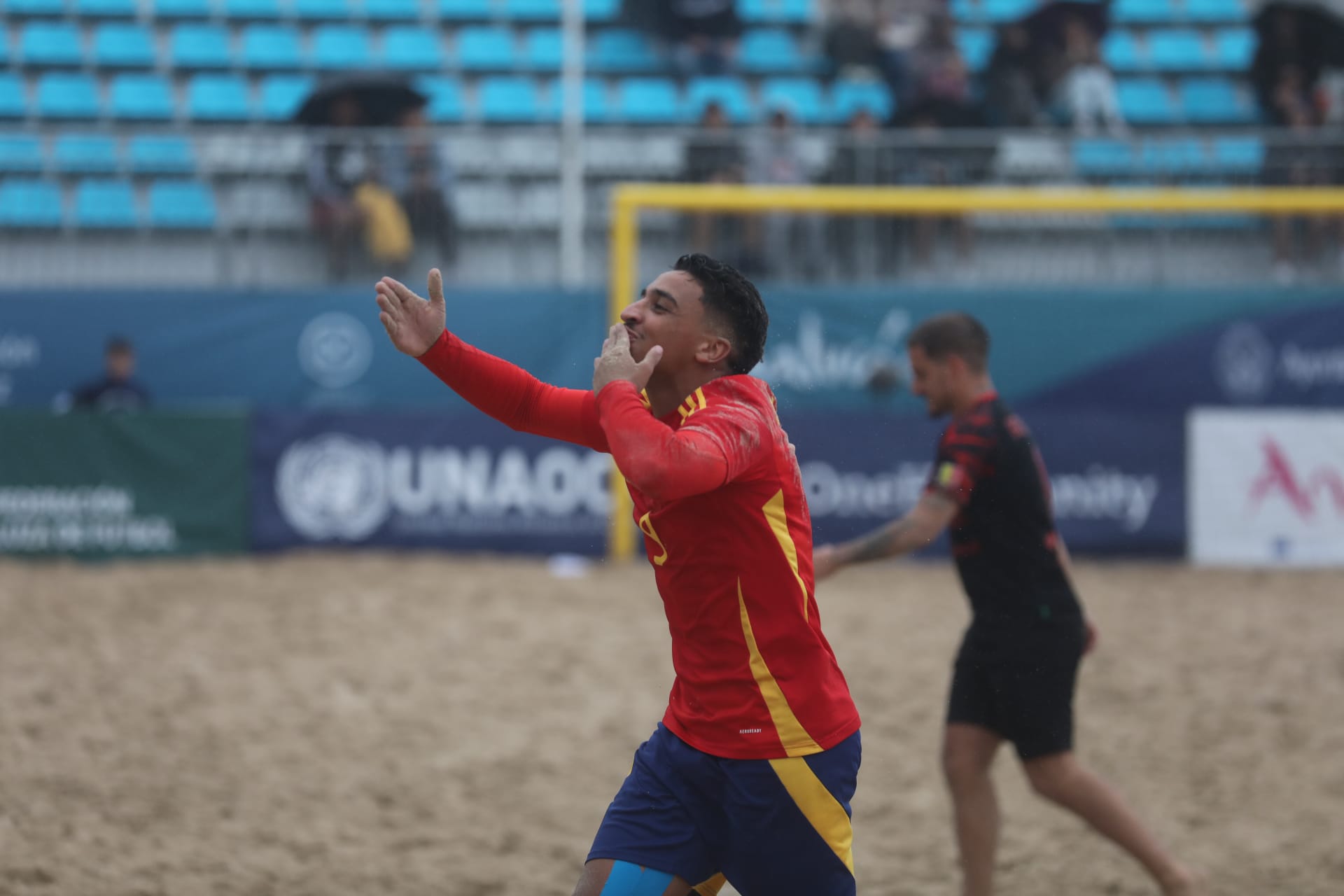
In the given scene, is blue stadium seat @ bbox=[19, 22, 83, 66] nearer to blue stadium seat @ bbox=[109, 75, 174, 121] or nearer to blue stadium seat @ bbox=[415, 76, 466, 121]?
blue stadium seat @ bbox=[109, 75, 174, 121]

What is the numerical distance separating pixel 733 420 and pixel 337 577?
7471 mm

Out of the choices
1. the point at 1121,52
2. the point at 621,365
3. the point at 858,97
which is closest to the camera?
the point at 621,365

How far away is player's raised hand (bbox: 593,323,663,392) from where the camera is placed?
107 inches

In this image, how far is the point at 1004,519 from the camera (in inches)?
165

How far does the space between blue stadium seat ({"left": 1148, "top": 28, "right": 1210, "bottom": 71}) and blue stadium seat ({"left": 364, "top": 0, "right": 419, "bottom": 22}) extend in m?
8.22

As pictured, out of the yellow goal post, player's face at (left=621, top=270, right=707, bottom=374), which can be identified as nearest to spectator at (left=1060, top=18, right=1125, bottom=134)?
the yellow goal post

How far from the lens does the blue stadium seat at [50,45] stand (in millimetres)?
13742

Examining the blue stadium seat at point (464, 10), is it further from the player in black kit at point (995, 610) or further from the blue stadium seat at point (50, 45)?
the player in black kit at point (995, 610)

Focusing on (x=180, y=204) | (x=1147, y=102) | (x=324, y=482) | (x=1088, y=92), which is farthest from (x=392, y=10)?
(x=1147, y=102)

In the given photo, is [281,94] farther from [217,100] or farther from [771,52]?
[771,52]

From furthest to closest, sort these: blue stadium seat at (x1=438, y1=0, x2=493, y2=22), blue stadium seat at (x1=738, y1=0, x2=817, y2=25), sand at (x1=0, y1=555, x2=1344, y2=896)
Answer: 1. blue stadium seat at (x1=738, y1=0, x2=817, y2=25)
2. blue stadium seat at (x1=438, y1=0, x2=493, y2=22)
3. sand at (x1=0, y1=555, x2=1344, y2=896)

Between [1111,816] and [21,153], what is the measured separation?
1017cm

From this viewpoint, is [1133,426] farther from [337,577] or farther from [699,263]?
[699,263]

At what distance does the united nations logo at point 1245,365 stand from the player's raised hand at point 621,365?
938 cm
